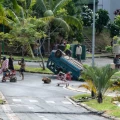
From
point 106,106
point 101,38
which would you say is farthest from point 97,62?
point 106,106

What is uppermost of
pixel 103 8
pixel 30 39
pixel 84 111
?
pixel 103 8

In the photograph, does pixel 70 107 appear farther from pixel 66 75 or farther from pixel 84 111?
pixel 66 75

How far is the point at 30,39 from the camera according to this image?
3794 cm

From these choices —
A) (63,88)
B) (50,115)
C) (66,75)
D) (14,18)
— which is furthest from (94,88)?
(14,18)

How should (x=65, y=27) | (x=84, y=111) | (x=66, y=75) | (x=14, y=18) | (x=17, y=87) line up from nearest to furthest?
(x=84, y=111) < (x=17, y=87) < (x=66, y=75) < (x=14, y=18) < (x=65, y=27)

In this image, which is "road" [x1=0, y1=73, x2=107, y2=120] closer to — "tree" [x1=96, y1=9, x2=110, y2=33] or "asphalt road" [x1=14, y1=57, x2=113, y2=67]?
"asphalt road" [x1=14, y1=57, x2=113, y2=67]

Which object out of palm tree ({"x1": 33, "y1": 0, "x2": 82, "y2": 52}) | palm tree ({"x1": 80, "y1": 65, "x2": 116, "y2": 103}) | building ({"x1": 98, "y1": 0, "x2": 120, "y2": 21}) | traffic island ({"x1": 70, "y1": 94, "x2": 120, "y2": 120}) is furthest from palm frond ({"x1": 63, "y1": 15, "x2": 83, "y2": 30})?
palm tree ({"x1": 80, "y1": 65, "x2": 116, "y2": 103})

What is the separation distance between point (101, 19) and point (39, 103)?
34.2 metres

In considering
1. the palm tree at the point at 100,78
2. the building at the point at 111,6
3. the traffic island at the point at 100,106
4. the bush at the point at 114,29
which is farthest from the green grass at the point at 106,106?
the building at the point at 111,6

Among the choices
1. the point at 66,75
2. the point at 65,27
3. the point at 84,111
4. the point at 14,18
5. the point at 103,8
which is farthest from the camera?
the point at 103,8

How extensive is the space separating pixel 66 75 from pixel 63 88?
3.60 metres

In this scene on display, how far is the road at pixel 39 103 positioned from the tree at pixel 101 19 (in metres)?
24.7

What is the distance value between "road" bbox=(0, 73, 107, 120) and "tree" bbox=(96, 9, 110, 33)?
81.0ft

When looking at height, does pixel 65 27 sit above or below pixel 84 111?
above
